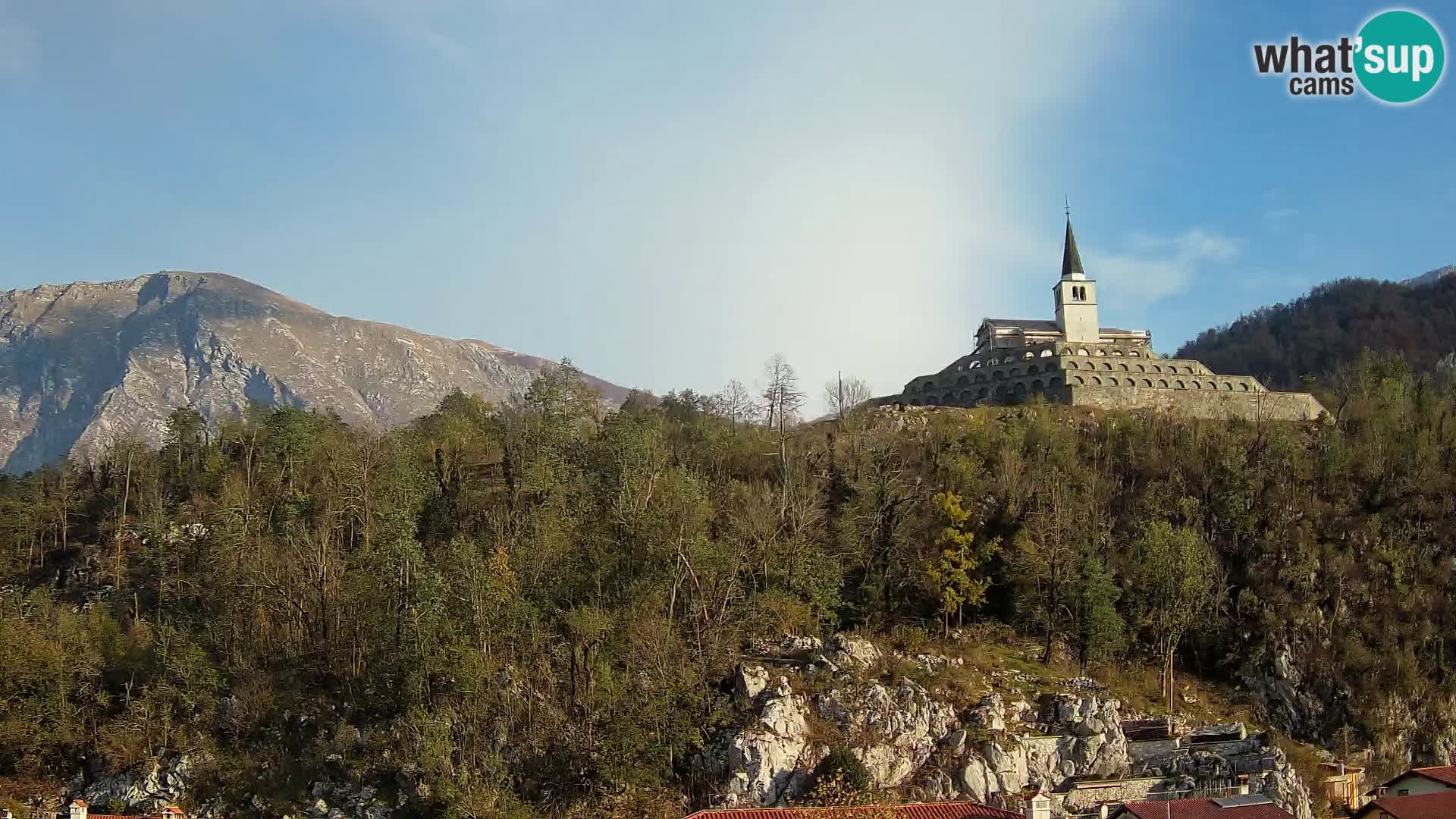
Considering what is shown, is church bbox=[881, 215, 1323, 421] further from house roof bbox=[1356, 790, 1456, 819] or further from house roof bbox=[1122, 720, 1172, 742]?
house roof bbox=[1356, 790, 1456, 819]

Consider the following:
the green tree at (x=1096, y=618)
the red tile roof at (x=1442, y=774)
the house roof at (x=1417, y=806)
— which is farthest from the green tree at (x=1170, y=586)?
the house roof at (x=1417, y=806)

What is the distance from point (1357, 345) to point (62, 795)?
110 metres

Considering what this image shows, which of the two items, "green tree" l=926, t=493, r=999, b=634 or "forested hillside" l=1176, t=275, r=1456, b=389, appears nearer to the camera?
"green tree" l=926, t=493, r=999, b=634

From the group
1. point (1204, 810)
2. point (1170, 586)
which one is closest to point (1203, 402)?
point (1170, 586)

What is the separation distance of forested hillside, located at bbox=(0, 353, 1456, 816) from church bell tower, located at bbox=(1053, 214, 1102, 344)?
21809mm

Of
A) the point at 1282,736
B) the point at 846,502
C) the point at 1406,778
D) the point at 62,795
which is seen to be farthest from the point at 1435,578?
the point at 62,795

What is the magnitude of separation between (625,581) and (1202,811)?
2029 cm

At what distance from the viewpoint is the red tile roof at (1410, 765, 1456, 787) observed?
3472 centimetres

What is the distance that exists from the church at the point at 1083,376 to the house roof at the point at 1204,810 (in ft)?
120

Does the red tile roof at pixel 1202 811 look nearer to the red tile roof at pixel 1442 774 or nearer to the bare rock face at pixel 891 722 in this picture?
the red tile roof at pixel 1442 774

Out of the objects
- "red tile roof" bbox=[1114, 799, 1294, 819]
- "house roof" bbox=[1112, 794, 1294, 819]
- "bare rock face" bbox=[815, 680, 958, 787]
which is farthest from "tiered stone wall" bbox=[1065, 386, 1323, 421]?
"red tile roof" bbox=[1114, 799, 1294, 819]

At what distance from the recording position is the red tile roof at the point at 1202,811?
30203 millimetres

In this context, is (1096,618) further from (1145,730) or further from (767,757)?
(767,757)

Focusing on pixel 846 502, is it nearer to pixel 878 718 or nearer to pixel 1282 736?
pixel 878 718
